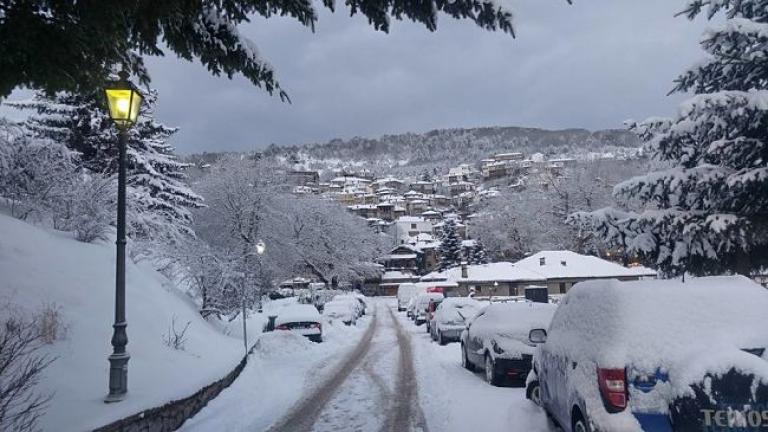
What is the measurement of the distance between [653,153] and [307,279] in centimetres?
6411

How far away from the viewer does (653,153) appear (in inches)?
532

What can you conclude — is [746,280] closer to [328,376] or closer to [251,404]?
[251,404]

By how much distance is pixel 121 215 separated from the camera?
7.81 meters

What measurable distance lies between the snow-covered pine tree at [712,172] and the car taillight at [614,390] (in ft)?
28.6

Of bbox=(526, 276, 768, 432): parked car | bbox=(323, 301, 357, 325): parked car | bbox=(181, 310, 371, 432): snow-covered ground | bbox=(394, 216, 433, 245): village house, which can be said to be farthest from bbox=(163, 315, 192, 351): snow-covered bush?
bbox=(394, 216, 433, 245): village house

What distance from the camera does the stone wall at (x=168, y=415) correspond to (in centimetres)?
611

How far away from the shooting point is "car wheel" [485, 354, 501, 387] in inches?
411

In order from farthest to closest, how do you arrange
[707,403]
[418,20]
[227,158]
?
[227,158] → [418,20] → [707,403]

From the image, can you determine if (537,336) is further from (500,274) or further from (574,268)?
(500,274)

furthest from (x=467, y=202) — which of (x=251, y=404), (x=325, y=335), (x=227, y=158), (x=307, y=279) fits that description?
(x=251, y=404)

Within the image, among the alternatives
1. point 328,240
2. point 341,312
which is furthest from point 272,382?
point 328,240

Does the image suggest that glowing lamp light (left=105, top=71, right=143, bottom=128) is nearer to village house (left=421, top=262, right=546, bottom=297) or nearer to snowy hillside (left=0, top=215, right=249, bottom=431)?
snowy hillside (left=0, top=215, right=249, bottom=431)

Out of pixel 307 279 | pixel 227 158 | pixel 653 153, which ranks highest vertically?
pixel 227 158

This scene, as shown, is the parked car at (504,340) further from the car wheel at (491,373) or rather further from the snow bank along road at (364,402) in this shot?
the snow bank along road at (364,402)
